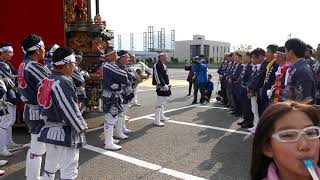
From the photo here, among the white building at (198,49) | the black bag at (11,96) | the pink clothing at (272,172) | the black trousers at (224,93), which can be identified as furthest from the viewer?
the white building at (198,49)

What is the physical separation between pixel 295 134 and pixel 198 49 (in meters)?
82.9

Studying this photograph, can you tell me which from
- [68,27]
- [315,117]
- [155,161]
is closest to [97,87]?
[68,27]

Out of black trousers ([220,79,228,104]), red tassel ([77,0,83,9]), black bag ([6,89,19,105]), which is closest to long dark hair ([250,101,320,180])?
black bag ([6,89,19,105])

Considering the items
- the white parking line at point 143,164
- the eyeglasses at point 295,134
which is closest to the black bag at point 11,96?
the white parking line at point 143,164

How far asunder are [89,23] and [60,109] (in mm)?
5903

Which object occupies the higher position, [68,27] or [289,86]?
[68,27]

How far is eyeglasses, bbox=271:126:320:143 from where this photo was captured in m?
1.54

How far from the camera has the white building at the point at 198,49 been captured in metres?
83.4

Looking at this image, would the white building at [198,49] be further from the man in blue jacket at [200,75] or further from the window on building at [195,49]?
the man in blue jacket at [200,75]

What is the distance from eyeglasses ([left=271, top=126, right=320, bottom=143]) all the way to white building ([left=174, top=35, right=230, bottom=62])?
80.9 meters

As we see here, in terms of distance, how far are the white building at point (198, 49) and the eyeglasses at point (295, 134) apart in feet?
266

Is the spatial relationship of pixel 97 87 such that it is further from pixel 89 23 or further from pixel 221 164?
pixel 221 164

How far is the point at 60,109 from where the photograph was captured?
4008mm

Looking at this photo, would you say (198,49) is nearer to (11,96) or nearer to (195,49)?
(195,49)
